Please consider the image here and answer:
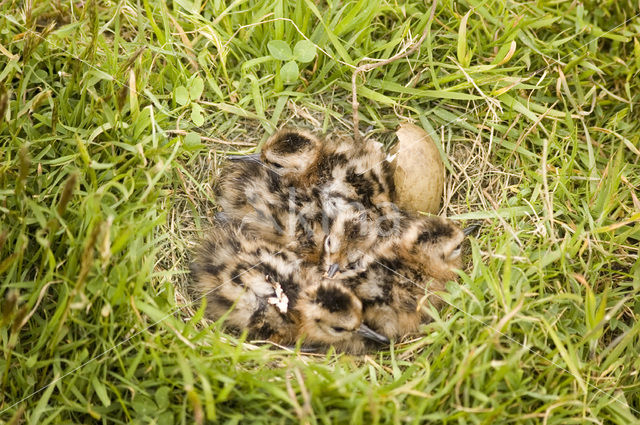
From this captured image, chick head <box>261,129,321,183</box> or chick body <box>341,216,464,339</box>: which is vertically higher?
chick head <box>261,129,321,183</box>

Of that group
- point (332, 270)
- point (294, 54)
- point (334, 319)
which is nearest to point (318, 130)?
point (294, 54)

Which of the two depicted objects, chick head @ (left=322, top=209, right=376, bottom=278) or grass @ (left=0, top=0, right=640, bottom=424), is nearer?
grass @ (left=0, top=0, right=640, bottom=424)

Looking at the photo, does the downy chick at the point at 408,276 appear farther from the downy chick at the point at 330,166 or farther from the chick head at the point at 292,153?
the chick head at the point at 292,153

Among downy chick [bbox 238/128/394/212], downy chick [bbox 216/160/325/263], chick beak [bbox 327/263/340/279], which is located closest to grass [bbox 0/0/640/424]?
downy chick [bbox 216/160/325/263]

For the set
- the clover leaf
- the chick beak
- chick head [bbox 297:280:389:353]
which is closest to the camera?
chick head [bbox 297:280:389:353]

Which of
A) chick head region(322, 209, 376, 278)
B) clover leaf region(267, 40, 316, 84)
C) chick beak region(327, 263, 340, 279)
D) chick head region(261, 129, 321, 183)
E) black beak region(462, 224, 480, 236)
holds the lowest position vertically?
chick beak region(327, 263, 340, 279)

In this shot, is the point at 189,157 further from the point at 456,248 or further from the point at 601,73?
the point at 601,73

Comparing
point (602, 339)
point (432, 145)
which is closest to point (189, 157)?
point (432, 145)

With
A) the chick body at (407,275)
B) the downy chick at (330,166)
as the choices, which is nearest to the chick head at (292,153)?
the downy chick at (330,166)

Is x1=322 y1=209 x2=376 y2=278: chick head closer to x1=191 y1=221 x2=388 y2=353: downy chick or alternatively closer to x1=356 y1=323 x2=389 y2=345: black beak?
x1=191 y1=221 x2=388 y2=353: downy chick
